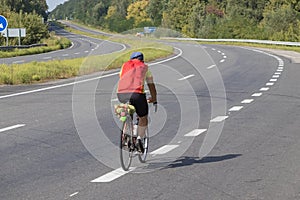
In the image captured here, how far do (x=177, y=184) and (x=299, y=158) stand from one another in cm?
240

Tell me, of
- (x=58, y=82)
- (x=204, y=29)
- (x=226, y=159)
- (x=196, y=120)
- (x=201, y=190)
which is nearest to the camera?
(x=201, y=190)

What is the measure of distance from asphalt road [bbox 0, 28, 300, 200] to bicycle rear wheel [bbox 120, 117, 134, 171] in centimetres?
13

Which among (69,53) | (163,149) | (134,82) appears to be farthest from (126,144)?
(69,53)

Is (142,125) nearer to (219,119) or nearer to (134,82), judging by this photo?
(134,82)

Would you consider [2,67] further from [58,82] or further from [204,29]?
[204,29]

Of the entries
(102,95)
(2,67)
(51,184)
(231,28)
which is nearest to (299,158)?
(51,184)

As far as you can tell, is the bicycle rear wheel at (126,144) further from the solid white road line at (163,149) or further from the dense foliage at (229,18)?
the dense foliage at (229,18)

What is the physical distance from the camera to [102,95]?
1809cm

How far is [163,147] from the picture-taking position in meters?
9.92

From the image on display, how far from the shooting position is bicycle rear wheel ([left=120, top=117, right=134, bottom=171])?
8156mm

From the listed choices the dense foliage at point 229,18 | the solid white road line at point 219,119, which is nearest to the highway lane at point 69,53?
the dense foliage at point 229,18

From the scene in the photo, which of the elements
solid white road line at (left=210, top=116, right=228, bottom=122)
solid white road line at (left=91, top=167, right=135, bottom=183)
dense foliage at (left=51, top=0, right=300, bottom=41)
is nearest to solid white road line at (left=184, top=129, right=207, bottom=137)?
solid white road line at (left=210, top=116, right=228, bottom=122)

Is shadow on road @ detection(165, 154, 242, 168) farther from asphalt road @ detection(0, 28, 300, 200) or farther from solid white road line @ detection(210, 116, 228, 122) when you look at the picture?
solid white road line @ detection(210, 116, 228, 122)

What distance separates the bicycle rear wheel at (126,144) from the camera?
26.8 feet
